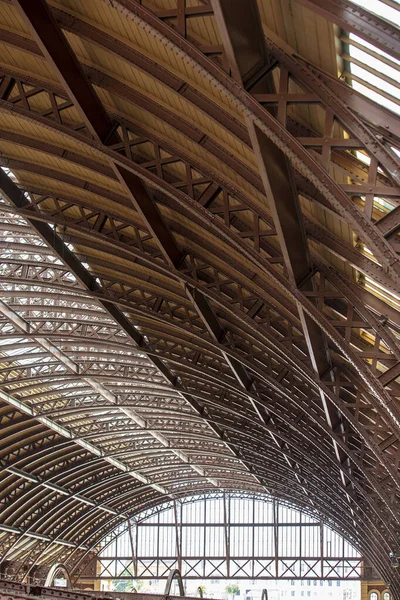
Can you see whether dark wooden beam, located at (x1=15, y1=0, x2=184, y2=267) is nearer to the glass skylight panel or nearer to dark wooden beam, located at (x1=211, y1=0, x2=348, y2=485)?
dark wooden beam, located at (x1=211, y1=0, x2=348, y2=485)

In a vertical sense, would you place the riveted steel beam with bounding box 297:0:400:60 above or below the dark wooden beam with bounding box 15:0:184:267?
below

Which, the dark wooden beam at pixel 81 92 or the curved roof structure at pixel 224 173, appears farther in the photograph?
the dark wooden beam at pixel 81 92

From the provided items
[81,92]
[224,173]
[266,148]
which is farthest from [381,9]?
[224,173]

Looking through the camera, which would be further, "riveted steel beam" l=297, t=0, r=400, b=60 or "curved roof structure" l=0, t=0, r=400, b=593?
A: "curved roof structure" l=0, t=0, r=400, b=593

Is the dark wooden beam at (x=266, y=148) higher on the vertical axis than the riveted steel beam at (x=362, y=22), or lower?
higher

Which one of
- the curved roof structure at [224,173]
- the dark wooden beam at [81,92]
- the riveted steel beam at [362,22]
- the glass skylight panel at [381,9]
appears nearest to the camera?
the riveted steel beam at [362,22]

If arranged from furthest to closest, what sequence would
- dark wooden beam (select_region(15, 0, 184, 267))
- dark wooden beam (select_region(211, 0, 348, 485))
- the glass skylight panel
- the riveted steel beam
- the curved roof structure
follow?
dark wooden beam (select_region(15, 0, 184, 267)) < the curved roof structure < dark wooden beam (select_region(211, 0, 348, 485)) < the glass skylight panel < the riveted steel beam

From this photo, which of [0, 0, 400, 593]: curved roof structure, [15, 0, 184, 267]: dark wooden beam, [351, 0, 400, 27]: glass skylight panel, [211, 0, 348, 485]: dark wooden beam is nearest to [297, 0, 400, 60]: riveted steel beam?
[0, 0, 400, 593]: curved roof structure

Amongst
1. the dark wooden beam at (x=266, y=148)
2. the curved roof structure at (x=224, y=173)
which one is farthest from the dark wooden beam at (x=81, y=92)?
the dark wooden beam at (x=266, y=148)

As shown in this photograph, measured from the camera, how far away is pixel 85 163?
20.2m

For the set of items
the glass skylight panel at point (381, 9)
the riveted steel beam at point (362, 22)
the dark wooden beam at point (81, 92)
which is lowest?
the riveted steel beam at point (362, 22)

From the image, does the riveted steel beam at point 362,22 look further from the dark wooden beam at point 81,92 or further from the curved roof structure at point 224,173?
the dark wooden beam at point 81,92

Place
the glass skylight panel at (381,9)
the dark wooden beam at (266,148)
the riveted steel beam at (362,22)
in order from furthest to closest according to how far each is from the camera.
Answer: the dark wooden beam at (266,148), the glass skylight panel at (381,9), the riveted steel beam at (362,22)

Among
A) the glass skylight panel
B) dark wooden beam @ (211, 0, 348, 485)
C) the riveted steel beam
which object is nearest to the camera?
the riveted steel beam
